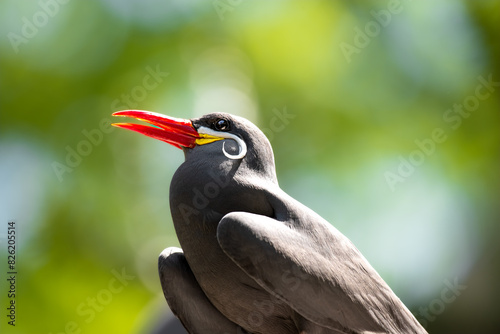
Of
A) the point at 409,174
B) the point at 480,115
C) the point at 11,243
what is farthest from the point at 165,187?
the point at 480,115

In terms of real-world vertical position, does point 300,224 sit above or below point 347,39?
below

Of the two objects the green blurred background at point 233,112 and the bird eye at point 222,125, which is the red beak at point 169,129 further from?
the green blurred background at point 233,112

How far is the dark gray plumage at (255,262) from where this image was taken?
1.53 metres

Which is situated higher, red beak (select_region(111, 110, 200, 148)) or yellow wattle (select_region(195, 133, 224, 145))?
yellow wattle (select_region(195, 133, 224, 145))

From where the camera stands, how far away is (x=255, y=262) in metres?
1.52

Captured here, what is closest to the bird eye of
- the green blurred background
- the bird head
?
the bird head

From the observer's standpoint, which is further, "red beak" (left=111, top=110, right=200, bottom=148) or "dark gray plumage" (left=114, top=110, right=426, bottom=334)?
"red beak" (left=111, top=110, right=200, bottom=148)

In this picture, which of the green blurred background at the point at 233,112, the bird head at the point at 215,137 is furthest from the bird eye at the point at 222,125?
the green blurred background at the point at 233,112

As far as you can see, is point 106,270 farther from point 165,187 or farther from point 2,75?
point 2,75

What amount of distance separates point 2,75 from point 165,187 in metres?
1.85

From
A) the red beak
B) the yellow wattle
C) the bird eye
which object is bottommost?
the red beak

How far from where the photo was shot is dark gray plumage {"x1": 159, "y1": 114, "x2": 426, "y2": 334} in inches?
60.2

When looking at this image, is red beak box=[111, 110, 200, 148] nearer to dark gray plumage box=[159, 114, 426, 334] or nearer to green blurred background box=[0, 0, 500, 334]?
dark gray plumage box=[159, 114, 426, 334]

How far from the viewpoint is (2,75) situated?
5559 millimetres
